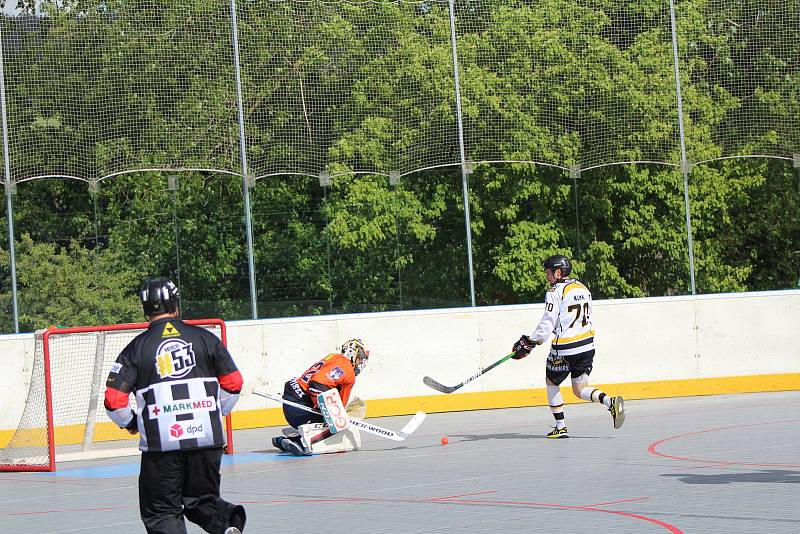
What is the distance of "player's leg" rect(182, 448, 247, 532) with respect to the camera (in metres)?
5.73

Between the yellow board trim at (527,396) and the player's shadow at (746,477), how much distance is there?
21.1 ft

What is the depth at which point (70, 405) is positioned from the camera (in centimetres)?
1275

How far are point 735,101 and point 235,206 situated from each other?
700 cm

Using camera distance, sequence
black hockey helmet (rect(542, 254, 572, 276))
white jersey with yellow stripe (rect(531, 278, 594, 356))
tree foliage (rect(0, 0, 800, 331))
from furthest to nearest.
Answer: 1. tree foliage (rect(0, 0, 800, 331))
2. black hockey helmet (rect(542, 254, 572, 276))
3. white jersey with yellow stripe (rect(531, 278, 594, 356))

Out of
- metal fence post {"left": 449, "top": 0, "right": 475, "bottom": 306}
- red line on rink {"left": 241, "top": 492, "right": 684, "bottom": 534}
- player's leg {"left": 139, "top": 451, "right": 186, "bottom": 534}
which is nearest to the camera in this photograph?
player's leg {"left": 139, "top": 451, "right": 186, "bottom": 534}

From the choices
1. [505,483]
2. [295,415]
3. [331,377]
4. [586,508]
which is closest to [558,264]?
[331,377]

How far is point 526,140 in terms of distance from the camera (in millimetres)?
17266

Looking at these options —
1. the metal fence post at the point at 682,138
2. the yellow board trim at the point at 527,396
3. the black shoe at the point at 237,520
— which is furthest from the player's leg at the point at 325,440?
the metal fence post at the point at 682,138

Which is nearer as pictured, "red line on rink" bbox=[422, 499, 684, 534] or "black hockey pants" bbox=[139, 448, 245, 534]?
"black hockey pants" bbox=[139, 448, 245, 534]

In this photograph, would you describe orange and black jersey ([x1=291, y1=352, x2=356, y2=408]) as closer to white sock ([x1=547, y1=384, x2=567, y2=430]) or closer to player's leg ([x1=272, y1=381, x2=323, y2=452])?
player's leg ([x1=272, y1=381, x2=323, y2=452])

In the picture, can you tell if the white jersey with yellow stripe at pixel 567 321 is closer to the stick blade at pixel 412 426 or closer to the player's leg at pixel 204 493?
the stick blade at pixel 412 426

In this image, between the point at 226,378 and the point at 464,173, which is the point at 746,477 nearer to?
the point at 226,378

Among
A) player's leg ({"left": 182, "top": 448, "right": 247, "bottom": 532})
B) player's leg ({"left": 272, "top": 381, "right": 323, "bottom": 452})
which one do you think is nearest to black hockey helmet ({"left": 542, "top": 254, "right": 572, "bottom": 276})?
player's leg ({"left": 272, "top": 381, "right": 323, "bottom": 452})

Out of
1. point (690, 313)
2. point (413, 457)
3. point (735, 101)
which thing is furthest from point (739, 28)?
point (413, 457)
